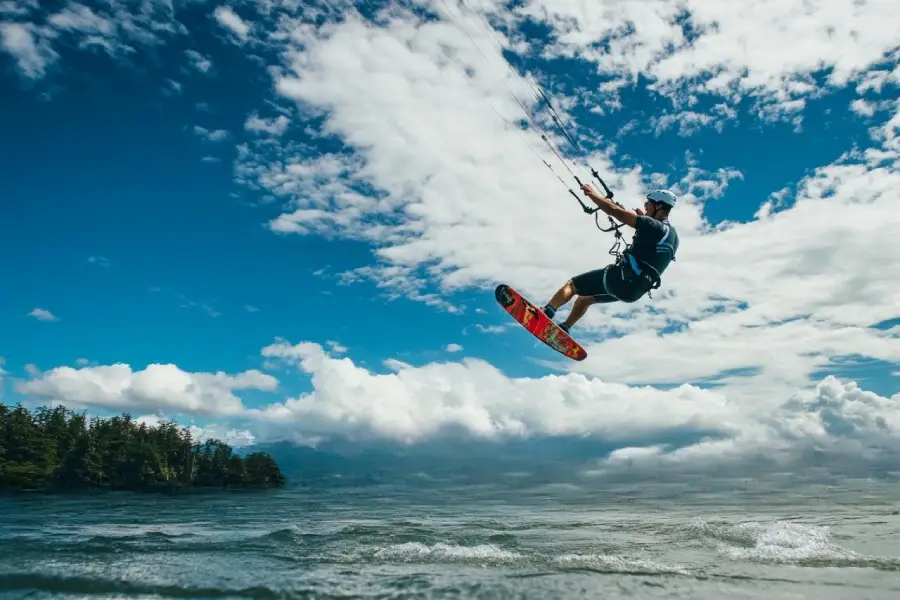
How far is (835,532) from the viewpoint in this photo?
2342cm

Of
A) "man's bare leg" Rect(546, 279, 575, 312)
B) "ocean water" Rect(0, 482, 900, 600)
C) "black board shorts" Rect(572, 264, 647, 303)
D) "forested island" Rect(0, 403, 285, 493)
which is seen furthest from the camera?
"forested island" Rect(0, 403, 285, 493)

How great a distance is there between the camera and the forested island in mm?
114125

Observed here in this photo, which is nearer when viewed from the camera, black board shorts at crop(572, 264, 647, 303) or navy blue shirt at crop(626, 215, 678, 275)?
navy blue shirt at crop(626, 215, 678, 275)

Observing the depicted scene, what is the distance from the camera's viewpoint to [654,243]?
41.3ft

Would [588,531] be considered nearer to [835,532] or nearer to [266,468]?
[835,532]

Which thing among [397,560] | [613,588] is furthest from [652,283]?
[397,560]

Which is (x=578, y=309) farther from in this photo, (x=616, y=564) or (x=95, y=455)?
(x=95, y=455)

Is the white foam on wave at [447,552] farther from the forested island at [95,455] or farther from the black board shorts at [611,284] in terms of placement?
the forested island at [95,455]

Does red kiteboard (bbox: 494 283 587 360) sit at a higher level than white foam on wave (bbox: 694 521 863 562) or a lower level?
higher

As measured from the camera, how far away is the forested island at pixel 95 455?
11412 centimetres

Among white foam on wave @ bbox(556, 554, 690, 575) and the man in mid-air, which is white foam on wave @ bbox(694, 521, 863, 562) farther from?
the man in mid-air

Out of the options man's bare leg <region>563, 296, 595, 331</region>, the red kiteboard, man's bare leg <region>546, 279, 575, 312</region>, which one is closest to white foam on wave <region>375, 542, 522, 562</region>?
the red kiteboard

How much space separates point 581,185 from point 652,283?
2898 mm

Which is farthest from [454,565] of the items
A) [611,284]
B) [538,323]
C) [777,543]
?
[777,543]
